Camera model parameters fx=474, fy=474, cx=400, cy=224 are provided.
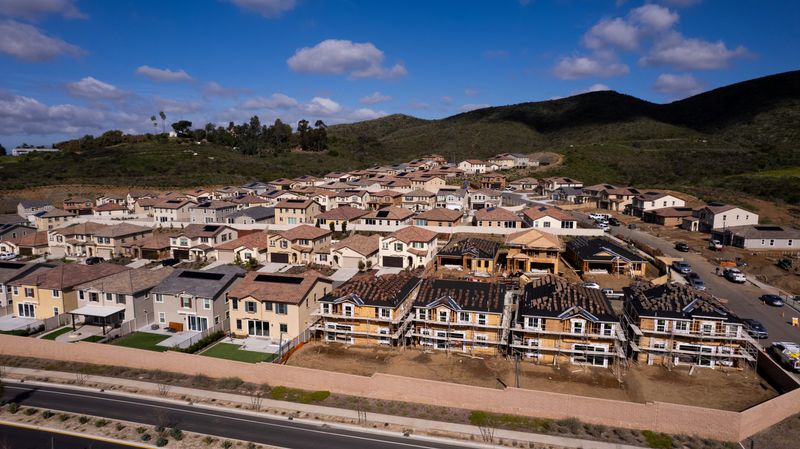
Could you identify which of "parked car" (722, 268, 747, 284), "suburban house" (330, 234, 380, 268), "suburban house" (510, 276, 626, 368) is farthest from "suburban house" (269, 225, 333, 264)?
"parked car" (722, 268, 747, 284)

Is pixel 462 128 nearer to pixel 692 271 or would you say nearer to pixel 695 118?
pixel 695 118

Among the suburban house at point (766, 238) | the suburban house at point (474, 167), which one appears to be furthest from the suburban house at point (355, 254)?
the suburban house at point (474, 167)

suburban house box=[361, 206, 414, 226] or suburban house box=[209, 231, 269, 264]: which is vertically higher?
suburban house box=[361, 206, 414, 226]

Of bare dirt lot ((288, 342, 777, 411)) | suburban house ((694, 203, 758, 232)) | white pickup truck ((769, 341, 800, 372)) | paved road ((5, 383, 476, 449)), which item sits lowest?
paved road ((5, 383, 476, 449))

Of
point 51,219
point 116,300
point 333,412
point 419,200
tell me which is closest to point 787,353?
point 333,412

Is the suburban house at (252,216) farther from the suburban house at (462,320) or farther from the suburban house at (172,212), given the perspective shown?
the suburban house at (462,320)

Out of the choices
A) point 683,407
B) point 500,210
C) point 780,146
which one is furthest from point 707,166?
point 683,407

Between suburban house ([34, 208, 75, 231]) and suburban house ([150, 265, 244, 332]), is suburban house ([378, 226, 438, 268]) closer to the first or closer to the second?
suburban house ([150, 265, 244, 332])
